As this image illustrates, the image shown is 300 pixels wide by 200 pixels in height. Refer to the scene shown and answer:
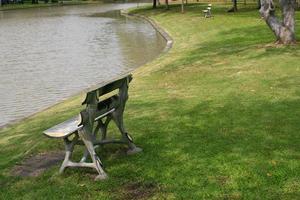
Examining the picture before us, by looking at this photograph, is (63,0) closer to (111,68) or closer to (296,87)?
(111,68)

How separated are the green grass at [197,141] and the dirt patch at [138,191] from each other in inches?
0.5

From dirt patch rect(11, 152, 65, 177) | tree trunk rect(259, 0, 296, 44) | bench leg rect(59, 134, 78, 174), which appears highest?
tree trunk rect(259, 0, 296, 44)

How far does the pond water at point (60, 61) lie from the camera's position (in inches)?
709

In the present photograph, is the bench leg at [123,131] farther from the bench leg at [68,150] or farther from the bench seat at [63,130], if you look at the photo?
the bench leg at [68,150]

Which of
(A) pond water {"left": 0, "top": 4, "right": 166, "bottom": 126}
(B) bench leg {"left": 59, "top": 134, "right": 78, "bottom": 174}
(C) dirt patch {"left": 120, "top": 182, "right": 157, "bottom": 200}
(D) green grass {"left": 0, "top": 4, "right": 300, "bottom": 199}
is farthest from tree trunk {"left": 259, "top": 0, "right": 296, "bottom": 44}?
(C) dirt patch {"left": 120, "top": 182, "right": 157, "bottom": 200}

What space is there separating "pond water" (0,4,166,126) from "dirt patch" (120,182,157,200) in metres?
8.13

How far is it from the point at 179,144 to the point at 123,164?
1.22 m

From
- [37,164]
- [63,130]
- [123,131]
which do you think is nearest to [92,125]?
[63,130]

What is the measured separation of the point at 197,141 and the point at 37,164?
8.82ft

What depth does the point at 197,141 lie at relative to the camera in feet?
28.7

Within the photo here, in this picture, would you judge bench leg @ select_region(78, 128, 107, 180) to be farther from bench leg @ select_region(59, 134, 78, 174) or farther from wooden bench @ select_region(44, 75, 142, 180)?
bench leg @ select_region(59, 134, 78, 174)

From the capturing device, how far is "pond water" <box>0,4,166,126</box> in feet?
59.1

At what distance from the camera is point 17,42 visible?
123 feet

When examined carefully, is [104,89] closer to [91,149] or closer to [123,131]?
[91,149]
